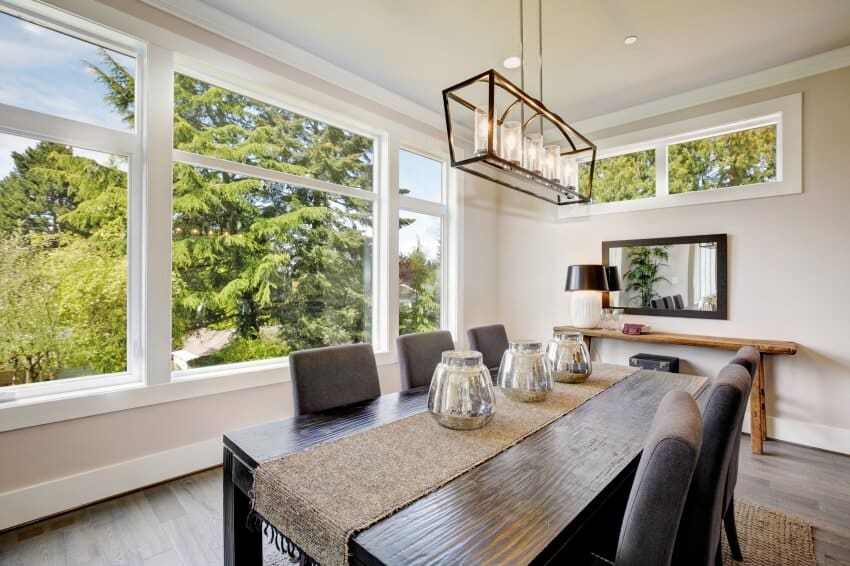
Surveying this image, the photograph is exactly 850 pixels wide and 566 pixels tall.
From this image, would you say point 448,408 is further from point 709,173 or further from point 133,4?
point 709,173

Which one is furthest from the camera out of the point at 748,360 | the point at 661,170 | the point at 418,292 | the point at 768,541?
the point at 418,292

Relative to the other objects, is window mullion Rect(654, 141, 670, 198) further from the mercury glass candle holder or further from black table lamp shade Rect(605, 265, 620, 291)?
the mercury glass candle holder

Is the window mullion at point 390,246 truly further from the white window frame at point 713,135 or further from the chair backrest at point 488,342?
the white window frame at point 713,135

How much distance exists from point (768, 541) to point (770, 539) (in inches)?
1.1

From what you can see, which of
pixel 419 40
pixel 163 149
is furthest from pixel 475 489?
pixel 419 40

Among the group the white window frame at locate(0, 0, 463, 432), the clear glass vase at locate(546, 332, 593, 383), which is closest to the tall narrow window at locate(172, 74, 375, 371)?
the white window frame at locate(0, 0, 463, 432)

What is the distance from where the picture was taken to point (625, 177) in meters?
4.08

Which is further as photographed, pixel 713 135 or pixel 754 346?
pixel 713 135

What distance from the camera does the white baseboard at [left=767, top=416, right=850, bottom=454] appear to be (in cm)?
299

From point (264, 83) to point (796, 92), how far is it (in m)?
Answer: 4.18

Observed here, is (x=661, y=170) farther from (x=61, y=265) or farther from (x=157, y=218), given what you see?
(x=61, y=265)

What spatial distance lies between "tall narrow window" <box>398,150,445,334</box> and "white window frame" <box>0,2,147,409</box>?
2161mm

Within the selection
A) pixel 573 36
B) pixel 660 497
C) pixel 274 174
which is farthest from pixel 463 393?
pixel 573 36

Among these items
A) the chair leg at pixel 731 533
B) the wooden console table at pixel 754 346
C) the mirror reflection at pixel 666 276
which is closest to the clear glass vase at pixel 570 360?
the chair leg at pixel 731 533
